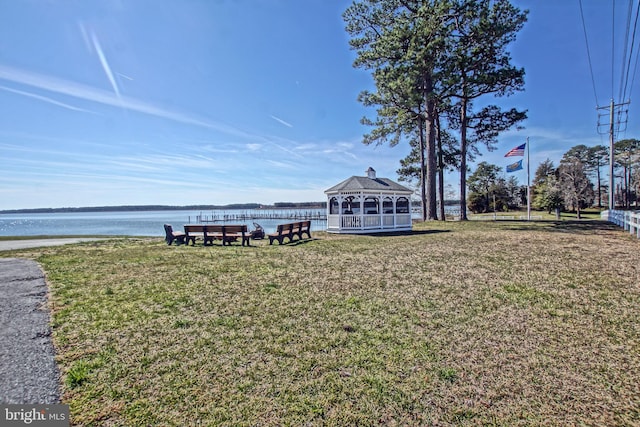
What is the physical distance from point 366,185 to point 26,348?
15059mm

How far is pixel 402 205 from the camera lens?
18.3 meters

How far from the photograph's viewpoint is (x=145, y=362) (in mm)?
3139

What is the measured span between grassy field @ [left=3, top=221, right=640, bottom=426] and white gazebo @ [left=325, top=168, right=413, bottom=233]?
384 inches

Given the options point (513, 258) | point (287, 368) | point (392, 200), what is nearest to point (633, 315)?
point (513, 258)

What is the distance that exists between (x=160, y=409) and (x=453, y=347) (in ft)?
Answer: 9.90

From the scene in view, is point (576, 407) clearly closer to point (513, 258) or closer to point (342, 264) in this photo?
point (342, 264)

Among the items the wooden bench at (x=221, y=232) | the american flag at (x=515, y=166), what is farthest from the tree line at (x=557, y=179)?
the wooden bench at (x=221, y=232)

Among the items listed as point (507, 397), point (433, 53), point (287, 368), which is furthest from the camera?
point (433, 53)

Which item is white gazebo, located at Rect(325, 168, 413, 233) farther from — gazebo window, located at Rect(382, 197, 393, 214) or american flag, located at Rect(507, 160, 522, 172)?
american flag, located at Rect(507, 160, 522, 172)

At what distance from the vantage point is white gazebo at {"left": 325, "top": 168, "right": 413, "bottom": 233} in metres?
16.5

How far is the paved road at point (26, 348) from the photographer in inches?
103

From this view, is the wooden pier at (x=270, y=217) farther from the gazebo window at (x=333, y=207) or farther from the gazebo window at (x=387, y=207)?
the gazebo window at (x=387, y=207)

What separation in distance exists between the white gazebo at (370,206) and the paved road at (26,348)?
12851mm

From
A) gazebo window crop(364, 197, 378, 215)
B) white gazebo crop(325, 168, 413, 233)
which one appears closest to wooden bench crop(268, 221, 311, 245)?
white gazebo crop(325, 168, 413, 233)
